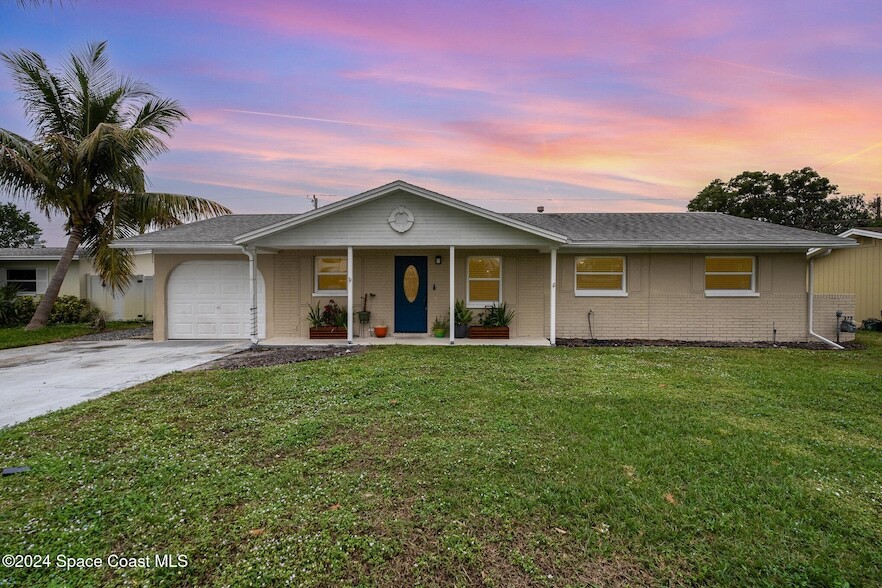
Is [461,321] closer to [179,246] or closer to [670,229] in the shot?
[670,229]

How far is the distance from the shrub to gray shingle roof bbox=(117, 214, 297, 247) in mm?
6735

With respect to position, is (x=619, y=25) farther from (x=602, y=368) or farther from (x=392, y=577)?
(x=392, y=577)

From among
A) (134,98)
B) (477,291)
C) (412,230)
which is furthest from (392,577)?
(134,98)

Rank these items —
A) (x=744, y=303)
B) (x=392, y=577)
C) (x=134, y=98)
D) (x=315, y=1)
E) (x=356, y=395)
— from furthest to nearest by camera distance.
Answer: (x=134, y=98) < (x=744, y=303) < (x=315, y=1) < (x=356, y=395) < (x=392, y=577)

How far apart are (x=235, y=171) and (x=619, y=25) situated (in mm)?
16055

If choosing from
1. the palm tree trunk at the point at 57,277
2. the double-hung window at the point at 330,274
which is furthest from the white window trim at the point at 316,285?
the palm tree trunk at the point at 57,277

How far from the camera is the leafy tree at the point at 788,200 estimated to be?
3114 centimetres

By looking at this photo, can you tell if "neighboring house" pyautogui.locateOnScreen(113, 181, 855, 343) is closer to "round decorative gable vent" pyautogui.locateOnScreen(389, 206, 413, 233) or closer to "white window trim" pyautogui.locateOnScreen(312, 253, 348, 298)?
"white window trim" pyautogui.locateOnScreen(312, 253, 348, 298)

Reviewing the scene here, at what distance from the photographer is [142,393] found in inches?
244

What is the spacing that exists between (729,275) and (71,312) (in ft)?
74.0

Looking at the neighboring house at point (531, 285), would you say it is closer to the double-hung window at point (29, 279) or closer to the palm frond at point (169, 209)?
the palm frond at point (169, 209)

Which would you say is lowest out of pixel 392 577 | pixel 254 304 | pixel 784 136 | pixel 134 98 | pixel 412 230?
pixel 392 577

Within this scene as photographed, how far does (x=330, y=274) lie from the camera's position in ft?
39.6

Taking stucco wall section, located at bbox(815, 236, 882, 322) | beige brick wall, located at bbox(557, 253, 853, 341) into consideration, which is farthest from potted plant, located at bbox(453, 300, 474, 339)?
stucco wall section, located at bbox(815, 236, 882, 322)
